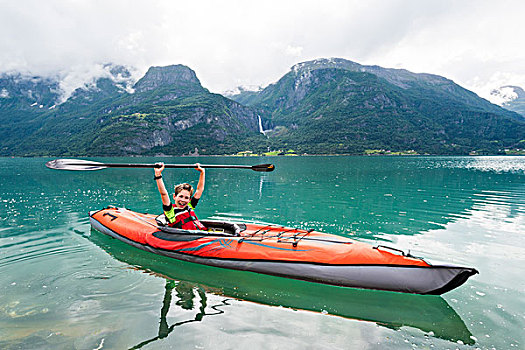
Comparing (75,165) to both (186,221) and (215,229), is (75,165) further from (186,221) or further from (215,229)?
(215,229)

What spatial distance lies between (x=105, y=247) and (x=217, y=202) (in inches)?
378

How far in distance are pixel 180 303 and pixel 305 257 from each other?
10.7 ft

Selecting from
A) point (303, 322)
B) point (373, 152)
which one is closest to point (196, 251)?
point (303, 322)

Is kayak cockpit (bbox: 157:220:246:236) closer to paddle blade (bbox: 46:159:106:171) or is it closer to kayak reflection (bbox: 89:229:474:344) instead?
kayak reflection (bbox: 89:229:474:344)

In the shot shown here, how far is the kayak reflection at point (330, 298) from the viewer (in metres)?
5.48

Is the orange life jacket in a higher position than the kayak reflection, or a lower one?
higher

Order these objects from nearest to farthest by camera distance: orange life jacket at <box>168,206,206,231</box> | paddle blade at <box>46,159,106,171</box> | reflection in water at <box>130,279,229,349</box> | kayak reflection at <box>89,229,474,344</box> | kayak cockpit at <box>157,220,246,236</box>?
reflection in water at <box>130,279,229,349</box>, kayak reflection at <box>89,229,474,344</box>, kayak cockpit at <box>157,220,246,236</box>, orange life jacket at <box>168,206,206,231</box>, paddle blade at <box>46,159,106,171</box>

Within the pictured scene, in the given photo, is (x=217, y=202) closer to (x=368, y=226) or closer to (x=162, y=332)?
(x=368, y=226)

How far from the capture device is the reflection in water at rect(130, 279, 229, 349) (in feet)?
16.9

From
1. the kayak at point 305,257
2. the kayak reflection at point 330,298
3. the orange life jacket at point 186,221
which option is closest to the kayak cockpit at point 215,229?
the kayak at point 305,257

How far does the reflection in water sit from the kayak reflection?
107mm

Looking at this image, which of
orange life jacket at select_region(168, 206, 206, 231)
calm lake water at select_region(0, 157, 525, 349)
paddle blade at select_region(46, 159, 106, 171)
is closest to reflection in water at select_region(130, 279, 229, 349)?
calm lake water at select_region(0, 157, 525, 349)

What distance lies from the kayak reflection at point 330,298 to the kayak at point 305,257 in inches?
12.4

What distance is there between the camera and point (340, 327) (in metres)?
5.30
